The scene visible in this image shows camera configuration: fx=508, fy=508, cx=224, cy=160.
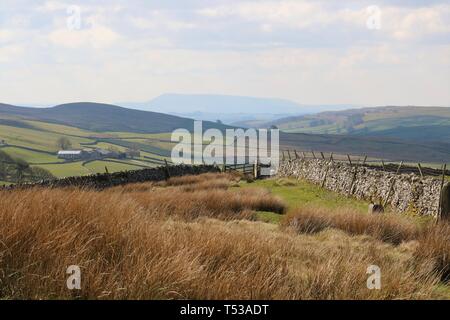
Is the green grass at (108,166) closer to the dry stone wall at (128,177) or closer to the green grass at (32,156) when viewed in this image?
the green grass at (32,156)

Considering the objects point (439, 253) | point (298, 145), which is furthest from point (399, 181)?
point (298, 145)

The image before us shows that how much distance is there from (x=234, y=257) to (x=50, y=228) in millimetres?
1986

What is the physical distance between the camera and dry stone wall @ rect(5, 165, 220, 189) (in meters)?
23.2

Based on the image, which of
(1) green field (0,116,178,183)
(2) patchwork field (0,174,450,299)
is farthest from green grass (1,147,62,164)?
(2) patchwork field (0,174,450,299)

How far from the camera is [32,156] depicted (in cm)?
9706

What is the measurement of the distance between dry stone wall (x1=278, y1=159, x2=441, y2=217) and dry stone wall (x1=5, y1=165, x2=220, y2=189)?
9343 millimetres

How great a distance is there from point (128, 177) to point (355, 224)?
20.0 meters

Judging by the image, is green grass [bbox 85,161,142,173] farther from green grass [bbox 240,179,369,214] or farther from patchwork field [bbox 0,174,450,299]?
patchwork field [bbox 0,174,450,299]

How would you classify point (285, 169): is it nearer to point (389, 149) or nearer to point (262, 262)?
point (262, 262)

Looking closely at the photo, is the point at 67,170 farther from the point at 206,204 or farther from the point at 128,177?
the point at 206,204

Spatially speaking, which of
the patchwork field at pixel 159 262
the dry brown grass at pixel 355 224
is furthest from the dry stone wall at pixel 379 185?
the patchwork field at pixel 159 262

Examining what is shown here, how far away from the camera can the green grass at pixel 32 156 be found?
9039cm

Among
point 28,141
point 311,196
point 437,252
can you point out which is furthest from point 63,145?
point 437,252

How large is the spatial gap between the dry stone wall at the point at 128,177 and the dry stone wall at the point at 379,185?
30.7 ft
